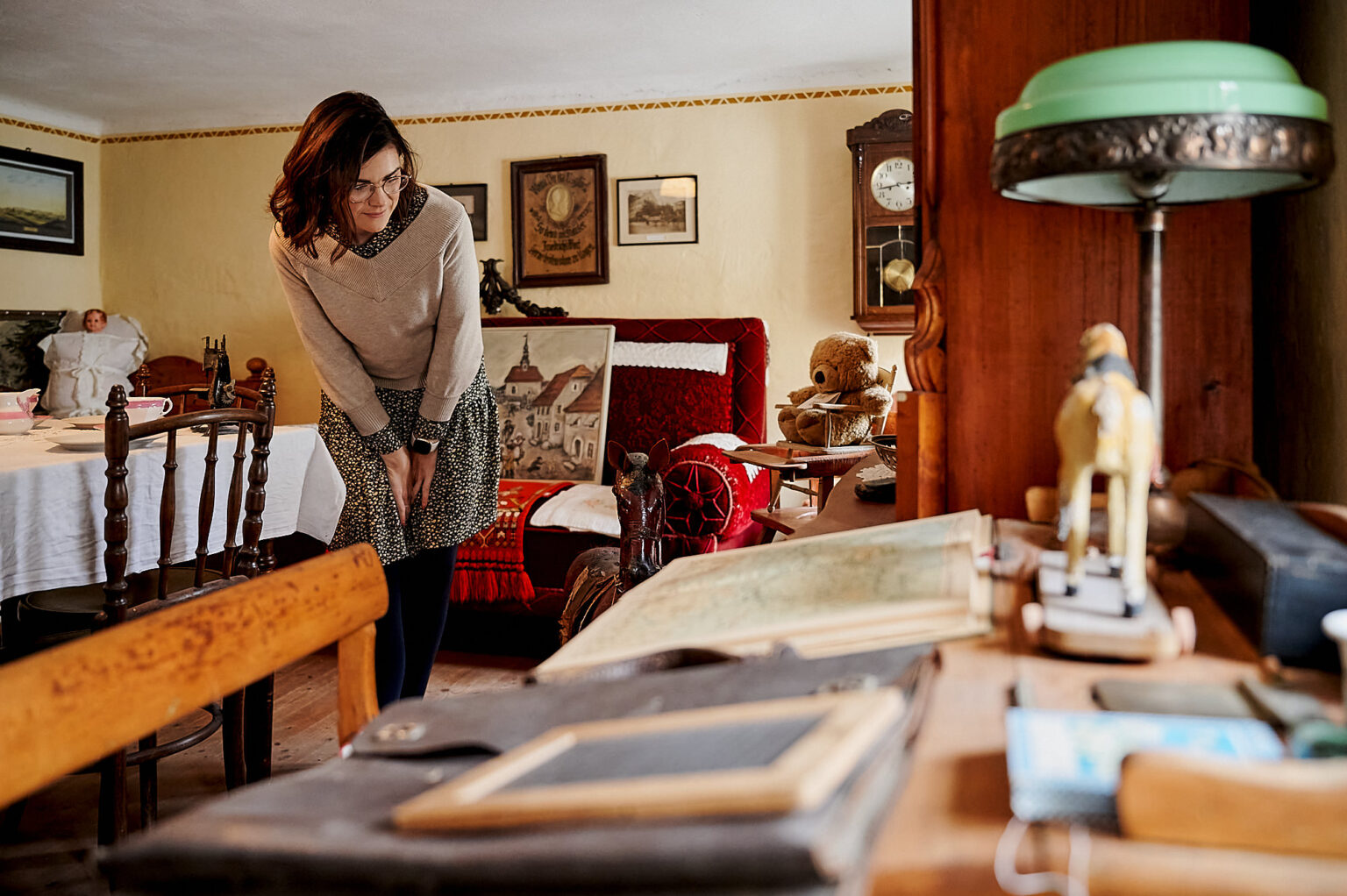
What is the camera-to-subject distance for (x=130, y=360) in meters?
5.09

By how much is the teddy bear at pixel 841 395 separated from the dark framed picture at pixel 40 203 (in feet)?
14.8

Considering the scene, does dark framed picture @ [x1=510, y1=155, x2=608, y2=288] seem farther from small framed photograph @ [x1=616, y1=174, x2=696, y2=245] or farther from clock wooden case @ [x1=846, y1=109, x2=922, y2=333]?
clock wooden case @ [x1=846, y1=109, x2=922, y2=333]

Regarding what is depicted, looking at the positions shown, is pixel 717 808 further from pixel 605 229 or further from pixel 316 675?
pixel 605 229

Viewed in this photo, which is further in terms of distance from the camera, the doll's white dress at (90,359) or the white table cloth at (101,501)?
the doll's white dress at (90,359)

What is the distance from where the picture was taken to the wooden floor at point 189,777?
1.93 metres

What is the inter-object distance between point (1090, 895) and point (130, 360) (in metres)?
5.69

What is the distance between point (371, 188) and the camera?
1809 millimetres

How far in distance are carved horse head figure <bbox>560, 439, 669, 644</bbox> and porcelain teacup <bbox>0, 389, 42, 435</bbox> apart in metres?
1.68

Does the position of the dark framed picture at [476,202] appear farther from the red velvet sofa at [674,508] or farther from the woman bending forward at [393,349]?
the woman bending forward at [393,349]

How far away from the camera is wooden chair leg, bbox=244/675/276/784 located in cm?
200

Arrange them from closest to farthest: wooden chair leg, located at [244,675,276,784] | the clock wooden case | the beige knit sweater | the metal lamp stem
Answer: the metal lamp stem → the beige knit sweater → wooden chair leg, located at [244,675,276,784] → the clock wooden case

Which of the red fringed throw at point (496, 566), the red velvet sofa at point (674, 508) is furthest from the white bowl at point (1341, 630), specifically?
the red fringed throw at point (496, 566)

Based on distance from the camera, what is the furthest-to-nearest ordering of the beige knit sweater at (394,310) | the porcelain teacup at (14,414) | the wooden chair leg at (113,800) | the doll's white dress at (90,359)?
the doll's white dress at (90,359)
the porcelain teacup at (14,414)
the beige knit sweater at (394,310)
the wooden chair leg at (113,800)

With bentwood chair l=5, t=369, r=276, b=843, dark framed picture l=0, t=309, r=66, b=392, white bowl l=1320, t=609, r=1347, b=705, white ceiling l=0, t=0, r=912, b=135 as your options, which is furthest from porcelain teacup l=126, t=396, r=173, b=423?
dark framed picture l=0, t=309, r=66, b=392
